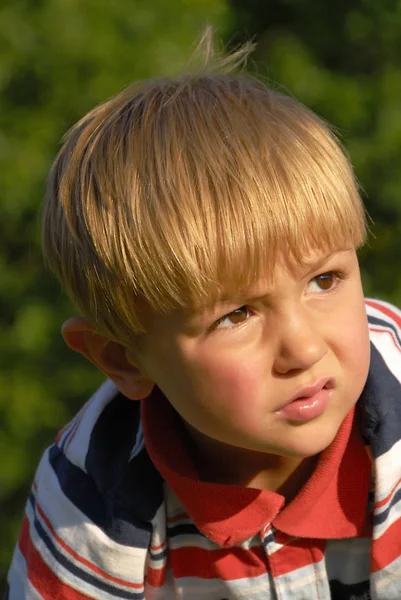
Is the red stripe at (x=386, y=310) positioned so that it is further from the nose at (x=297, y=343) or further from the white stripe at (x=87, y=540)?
the white stripe at (x=87, y=540)

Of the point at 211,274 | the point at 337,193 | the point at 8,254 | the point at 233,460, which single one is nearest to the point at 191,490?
the point at 233,460

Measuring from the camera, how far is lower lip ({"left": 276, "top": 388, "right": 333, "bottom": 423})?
180 centimetres

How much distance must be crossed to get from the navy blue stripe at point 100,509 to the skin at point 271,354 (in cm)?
27

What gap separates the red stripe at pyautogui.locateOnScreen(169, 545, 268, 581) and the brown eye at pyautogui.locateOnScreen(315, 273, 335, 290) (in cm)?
53

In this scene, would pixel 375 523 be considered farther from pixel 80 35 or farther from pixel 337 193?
pixel 80 35

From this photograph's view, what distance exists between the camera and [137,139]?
73.2 inches

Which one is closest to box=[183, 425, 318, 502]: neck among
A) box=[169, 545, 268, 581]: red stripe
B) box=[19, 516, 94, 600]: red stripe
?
box=[169, 545, 268, 581]: red stripe

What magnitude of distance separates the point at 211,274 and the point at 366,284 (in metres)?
1.19

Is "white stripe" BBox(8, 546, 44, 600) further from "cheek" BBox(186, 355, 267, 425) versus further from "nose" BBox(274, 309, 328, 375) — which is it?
"nose" BBox(274, 309, 328, 375)

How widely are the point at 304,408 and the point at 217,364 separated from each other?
0.16 m

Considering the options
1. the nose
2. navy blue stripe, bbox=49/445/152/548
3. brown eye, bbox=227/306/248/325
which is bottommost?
navy blue stripe, bbox=49/445/152/548

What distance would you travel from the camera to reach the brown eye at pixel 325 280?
182 centimetres

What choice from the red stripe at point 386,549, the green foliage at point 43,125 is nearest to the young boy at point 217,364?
the red stripe at point 386,549

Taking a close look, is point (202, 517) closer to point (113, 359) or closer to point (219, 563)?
point (219, 563)
